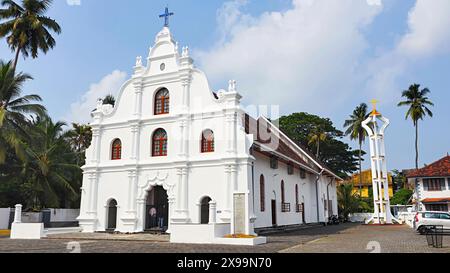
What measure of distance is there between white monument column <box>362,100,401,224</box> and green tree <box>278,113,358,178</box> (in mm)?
21041

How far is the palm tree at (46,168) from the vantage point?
95.3 feet

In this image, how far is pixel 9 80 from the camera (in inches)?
1023

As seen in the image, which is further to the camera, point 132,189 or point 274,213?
point 274,213

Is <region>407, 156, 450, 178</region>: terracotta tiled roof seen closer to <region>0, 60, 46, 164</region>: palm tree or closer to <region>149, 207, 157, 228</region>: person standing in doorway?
<region>149, 207, 157, 228</region>: person standing in doorway

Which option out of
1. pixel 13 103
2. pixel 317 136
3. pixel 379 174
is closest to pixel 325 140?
pixel 317 136

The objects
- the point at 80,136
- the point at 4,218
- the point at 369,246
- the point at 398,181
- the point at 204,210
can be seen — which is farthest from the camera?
the point at 398,181

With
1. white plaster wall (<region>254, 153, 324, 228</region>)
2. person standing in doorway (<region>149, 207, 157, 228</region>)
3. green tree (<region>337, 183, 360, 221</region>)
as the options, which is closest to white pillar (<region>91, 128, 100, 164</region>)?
person standing in doorway (<region>149, 207, 157, 228</region>)

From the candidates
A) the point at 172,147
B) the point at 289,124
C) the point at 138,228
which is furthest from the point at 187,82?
the point at 289,124

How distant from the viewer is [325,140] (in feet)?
185

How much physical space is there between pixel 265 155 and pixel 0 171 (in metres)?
20.3

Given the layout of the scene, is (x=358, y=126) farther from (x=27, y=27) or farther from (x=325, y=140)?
(x=27, y=27)

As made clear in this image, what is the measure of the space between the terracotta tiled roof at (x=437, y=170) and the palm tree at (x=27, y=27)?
111 ft

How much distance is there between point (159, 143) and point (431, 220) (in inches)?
619
